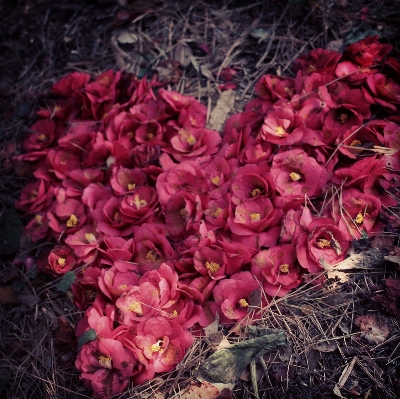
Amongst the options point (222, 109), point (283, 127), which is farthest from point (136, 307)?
point (222, 109)

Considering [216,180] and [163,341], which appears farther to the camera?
[216,180]

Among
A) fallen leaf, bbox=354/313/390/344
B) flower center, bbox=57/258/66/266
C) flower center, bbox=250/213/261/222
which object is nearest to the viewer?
fallen leaf, bbox=354/313/390/344

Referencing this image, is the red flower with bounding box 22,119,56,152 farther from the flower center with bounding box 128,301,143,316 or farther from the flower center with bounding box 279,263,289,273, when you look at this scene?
the flower center with bounding box 279,263,289,273

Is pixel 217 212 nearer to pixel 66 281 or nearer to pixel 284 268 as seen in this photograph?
pixel 284 268

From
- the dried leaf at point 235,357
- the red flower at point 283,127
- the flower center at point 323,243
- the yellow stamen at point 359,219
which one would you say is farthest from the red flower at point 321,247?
the red flower at point 283,127

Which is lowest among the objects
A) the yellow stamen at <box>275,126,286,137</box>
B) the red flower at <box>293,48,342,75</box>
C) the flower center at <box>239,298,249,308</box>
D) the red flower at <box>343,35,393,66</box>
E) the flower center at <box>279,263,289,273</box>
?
the flower center at <box>239,298,249,308</box>

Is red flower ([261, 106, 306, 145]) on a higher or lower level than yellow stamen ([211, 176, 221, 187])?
higher

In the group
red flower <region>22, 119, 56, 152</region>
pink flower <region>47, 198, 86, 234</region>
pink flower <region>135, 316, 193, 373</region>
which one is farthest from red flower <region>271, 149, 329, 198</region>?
red flower <region>22, 119, 56, 152</region>

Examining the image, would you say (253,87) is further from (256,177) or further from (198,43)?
(256,177)
